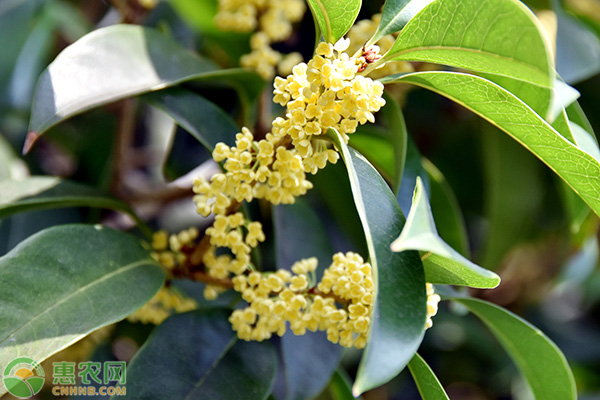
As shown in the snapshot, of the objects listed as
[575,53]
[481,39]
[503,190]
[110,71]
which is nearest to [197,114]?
[110,71]

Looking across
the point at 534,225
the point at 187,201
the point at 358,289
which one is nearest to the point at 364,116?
the point at 358,289

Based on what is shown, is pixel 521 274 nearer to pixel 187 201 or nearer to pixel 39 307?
pixel 187 201

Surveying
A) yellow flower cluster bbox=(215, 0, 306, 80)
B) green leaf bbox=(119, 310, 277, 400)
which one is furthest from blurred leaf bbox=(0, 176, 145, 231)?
yellow flower cluster bbox=(215, 0, 306, 80)

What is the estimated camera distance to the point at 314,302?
713 mm

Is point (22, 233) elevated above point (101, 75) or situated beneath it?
situated beneath

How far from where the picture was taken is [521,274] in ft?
6.01

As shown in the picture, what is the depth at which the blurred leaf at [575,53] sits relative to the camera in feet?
3.67

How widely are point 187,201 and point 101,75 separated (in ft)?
2.42

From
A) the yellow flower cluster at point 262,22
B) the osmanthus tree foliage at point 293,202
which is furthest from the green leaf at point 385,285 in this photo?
the yellow flower cluster at point 262,22

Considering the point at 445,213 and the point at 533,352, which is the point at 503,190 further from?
the point at 533,352

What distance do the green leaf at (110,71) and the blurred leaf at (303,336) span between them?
28cm

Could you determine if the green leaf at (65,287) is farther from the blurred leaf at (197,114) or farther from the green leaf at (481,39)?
the green leaf at (481,39)

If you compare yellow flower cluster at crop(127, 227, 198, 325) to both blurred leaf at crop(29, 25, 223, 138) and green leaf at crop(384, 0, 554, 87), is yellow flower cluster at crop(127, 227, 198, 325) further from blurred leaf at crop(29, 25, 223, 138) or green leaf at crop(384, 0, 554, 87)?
green leaf at crop(384, 0, 554, 87)

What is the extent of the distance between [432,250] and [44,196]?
2.25 feet
